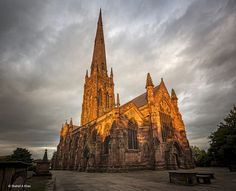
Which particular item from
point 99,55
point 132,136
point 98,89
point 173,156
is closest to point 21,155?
point 98,89

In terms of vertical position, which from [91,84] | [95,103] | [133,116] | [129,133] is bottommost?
[129,133]

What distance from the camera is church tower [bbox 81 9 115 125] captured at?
46156 mm

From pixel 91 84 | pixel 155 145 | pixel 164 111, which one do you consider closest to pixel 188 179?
pixel 155 145

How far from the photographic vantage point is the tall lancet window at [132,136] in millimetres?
28391

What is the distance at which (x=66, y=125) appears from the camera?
5112 cm

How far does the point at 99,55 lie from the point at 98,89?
46.6 feet

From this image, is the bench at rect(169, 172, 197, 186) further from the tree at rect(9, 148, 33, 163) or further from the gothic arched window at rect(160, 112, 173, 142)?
the tree at rect(9, 148, 33, 163)

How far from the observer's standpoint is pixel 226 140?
20.9 meters

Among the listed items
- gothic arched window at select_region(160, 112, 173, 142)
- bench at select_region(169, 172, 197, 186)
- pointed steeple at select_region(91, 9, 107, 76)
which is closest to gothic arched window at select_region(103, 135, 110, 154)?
gothic arched window at select_region(160, 112, 173, 142)

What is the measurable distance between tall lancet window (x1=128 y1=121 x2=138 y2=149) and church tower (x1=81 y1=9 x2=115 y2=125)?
1494 centimetres

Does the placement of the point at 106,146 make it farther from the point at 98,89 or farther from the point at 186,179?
the point at 98,89

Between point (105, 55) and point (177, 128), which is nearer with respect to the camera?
point (177, 128)

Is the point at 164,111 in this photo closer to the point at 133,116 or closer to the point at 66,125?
the point at 133,116

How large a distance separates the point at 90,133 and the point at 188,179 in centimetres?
2638
